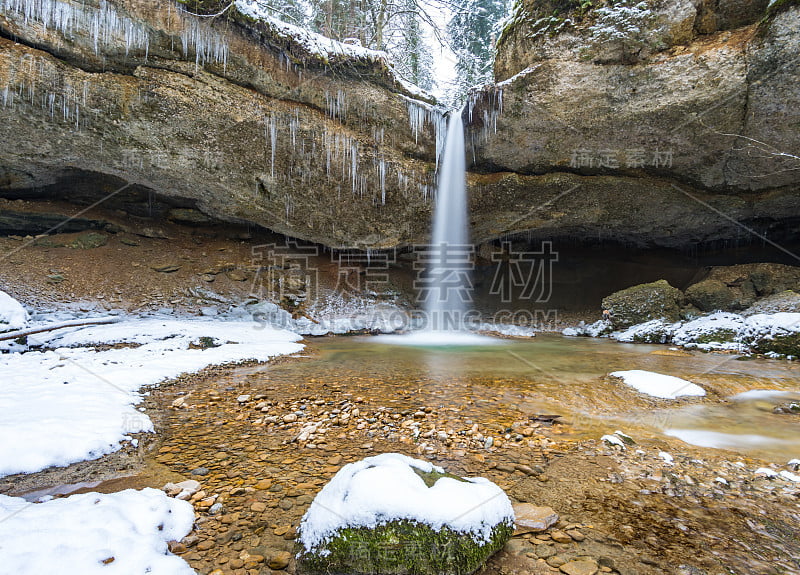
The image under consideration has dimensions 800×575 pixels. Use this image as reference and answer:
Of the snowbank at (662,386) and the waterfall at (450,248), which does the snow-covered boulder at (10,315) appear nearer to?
the snowbank at (662,386)

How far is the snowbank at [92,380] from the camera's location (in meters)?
2.56

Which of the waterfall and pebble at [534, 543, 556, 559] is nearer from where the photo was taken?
pebble at [534, 543, 556, 559]

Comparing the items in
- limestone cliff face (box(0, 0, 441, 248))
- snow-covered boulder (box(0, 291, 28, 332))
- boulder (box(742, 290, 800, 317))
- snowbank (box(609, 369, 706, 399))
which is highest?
limestone cliff face (box(0, 0, 441, 248))

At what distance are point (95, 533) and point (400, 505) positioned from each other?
1.48 meters

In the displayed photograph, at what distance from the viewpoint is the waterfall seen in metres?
11.3

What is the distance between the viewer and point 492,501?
1795 mm

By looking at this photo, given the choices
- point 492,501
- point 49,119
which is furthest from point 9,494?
point 49,119

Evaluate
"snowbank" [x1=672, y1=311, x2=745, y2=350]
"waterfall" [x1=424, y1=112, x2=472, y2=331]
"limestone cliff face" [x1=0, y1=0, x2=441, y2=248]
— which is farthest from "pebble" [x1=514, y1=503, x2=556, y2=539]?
"waterfall" [x1=424, y1=112, x2=472, y2=331]

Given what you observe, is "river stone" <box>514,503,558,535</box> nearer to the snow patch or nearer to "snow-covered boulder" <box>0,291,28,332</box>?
the snow patch

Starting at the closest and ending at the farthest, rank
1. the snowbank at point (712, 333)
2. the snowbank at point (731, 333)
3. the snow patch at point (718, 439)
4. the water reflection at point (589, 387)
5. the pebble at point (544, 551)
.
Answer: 1. the pebble at point (544, 551)
2. the snow patch at point (718, 439)
3. the water reflection at point (589, 387)
4. the snowbank at point (731, 333)
5. the snowbank at point (712, 333)

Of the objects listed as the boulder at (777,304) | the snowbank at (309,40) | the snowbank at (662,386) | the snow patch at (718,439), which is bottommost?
the snow patch at (718,439)

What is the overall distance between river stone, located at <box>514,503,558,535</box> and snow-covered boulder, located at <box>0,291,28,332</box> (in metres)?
8.57

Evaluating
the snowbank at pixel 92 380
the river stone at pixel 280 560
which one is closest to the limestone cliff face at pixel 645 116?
the snowbank at pixel 92 380

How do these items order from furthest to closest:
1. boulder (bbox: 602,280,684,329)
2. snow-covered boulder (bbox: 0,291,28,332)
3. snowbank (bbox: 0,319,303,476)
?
boulder (bbox: 602,280,684,329) → snow-covered boulder (bbox: 0,291,28,332) → snowbank (bbox: 0,319,303,476)
